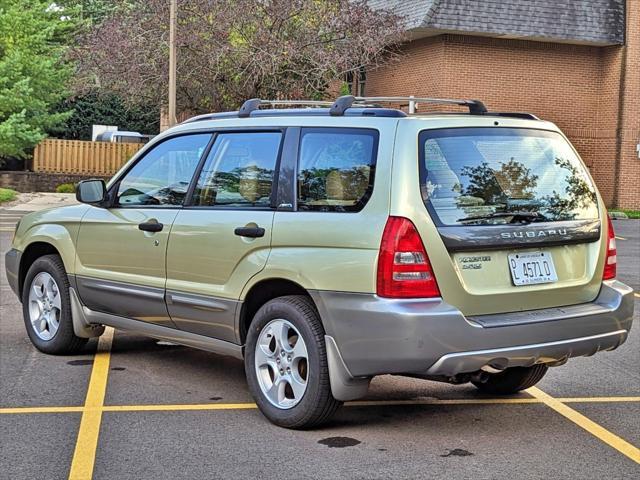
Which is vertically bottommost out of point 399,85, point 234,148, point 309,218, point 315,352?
point 315,352

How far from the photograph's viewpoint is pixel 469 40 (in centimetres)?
2697

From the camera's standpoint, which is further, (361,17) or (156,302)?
(361,17)

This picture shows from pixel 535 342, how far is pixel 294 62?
64.8 ft

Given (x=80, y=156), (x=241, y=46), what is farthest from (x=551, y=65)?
(x=80, y=156)

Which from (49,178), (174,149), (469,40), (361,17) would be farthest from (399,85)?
(174,149)

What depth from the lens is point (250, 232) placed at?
584cm

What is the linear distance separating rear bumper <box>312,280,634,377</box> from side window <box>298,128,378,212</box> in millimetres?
532

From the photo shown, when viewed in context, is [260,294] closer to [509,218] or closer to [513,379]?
[509,218]

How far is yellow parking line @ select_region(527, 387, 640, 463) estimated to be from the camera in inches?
208

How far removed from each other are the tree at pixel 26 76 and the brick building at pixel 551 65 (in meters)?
11.7

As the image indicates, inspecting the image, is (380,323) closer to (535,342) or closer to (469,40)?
(535,342)

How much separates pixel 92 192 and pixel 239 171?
1433mm

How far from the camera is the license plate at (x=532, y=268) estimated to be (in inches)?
214

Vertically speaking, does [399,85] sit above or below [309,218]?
above
